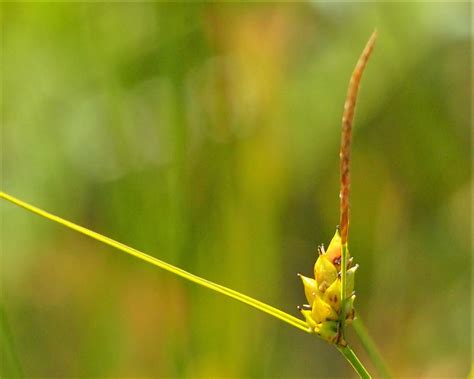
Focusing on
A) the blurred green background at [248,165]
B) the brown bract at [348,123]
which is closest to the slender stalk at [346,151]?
the brown bract at [348,123]

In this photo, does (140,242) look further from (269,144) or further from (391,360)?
(391,360)

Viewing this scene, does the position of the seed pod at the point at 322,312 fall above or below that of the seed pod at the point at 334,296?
below

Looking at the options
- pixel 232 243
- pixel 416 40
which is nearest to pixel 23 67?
pixel 232 243

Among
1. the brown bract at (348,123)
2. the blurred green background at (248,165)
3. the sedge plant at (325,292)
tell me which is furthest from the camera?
the blurred green background at (248,165)

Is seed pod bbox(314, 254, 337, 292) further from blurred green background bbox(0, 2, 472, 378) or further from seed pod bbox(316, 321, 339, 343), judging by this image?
blurred green background bbox(0, 2, 472, 378)

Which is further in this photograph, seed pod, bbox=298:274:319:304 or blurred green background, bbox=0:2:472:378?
blurred green background, bbox=0:2:472:378

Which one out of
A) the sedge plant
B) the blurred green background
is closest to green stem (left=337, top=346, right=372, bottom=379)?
the sedge plant

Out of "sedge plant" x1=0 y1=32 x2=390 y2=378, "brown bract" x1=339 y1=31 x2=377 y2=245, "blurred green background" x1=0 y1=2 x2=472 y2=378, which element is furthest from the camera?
"blurred green background" x1=0 y1=2 x2=472 y2=378

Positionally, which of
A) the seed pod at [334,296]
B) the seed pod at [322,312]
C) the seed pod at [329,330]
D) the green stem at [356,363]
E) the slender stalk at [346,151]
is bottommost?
the green stem at [356,363]

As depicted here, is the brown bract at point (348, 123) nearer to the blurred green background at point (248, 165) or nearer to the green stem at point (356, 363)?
the green stem at point (356, 363)
